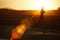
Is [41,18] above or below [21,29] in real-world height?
above

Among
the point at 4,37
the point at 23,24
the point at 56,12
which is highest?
the point at 56,12

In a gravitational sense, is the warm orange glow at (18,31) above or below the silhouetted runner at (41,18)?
below

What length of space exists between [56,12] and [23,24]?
324 mm

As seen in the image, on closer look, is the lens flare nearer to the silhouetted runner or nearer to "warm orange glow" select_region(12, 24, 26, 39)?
"warm orange glow" select_region(12, 24, 26, 39)

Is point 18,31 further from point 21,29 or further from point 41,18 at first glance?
point 41,18

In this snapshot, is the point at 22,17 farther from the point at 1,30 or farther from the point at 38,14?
the point at 1,30

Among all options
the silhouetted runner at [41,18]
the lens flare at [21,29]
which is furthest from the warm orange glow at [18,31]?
the silhouetted runner at [41,18]

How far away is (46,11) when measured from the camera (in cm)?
116

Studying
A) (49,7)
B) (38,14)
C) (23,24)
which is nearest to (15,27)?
(23,24)

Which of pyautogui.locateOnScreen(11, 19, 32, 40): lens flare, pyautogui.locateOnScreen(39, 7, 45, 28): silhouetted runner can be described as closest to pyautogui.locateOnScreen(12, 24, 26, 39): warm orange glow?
pyautogui.locateOnScreen(11, 19, 32, 40): lens flare

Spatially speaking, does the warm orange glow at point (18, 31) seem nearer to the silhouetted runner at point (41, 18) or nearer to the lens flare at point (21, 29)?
the lens flare at point (21, 29)

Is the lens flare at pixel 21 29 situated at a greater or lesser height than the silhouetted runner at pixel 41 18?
Answer: lesser

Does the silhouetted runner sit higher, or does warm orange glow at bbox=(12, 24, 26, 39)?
the silhouetted runner

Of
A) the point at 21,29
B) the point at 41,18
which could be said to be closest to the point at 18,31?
the point at 21,29
